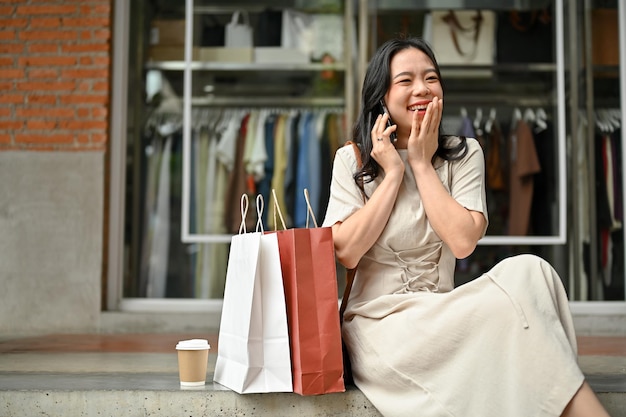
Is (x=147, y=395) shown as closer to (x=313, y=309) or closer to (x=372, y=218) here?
(x=313, y=309)

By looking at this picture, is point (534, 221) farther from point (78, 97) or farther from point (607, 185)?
point (78, 97)

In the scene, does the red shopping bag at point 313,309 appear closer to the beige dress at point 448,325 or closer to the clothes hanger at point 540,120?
the beige dress at point 448,325

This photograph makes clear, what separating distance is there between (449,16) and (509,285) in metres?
3.65

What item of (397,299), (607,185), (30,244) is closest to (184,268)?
(30,244)

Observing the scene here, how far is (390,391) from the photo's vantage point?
86.4 inches

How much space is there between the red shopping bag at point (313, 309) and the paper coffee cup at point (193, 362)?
36cm

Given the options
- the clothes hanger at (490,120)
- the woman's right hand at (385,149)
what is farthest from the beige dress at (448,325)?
the clothes hanger at (490,120)

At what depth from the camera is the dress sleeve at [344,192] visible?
93.2 inches

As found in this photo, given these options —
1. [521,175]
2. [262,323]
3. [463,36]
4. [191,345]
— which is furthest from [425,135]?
[463,36]

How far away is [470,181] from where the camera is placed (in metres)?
2.38

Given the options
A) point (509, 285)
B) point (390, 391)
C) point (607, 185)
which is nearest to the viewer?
point (509, 285)

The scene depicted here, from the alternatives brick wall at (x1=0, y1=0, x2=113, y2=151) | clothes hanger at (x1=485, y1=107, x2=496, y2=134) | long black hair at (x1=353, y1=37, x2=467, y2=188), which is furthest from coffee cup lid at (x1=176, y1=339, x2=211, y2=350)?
clothes hanger at (x1=485, y1=107, x2=496, y2=134)

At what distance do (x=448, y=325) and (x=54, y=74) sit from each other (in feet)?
11.8

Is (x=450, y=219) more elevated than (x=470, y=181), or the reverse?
(x=470, y=181)
